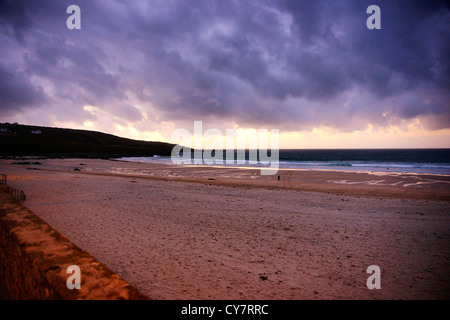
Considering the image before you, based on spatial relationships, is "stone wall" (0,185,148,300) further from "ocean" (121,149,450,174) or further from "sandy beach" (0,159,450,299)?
"ocean" (121,149,450,174)

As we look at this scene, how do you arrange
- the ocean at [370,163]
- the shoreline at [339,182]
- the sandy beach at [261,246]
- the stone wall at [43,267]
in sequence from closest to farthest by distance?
the stone wall at [43,267], the sandy beach at [261,246], the shoreline at [339,182], the ocean at [370,163]

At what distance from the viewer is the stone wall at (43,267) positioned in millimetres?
1450

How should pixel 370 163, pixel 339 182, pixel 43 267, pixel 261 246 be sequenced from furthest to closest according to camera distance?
1. pixel 370 163
2. pixel 339 182
3. pixel 261 246
4. pixel 43 267

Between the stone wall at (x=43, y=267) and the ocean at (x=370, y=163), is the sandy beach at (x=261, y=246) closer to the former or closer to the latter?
the stone wall at (x=43, y=267)

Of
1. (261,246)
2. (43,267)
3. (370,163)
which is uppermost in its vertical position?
(43,267)

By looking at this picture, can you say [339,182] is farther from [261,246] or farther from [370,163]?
[370,163]

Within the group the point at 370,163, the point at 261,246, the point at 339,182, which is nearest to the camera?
the point at 261,246

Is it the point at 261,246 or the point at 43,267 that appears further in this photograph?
the point at 261,246

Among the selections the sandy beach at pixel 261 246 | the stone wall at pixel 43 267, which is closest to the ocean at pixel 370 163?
the sandy beach at pixel 261 246

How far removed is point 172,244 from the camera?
5148 millimetres

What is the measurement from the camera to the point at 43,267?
5.53 feet

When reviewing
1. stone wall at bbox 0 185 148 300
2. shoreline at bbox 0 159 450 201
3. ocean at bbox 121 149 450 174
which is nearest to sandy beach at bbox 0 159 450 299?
stone wall at bbox 0 185 148 300

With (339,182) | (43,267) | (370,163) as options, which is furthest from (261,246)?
(370,163)

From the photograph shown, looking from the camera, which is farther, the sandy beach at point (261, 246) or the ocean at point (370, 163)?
the ocean at point (370, 163)
